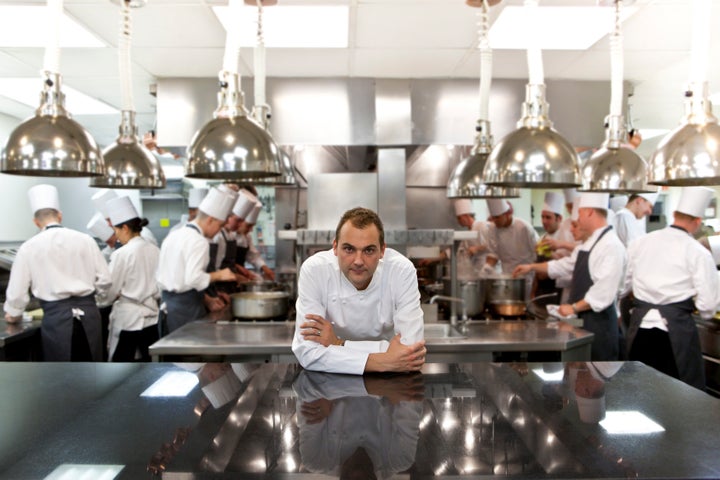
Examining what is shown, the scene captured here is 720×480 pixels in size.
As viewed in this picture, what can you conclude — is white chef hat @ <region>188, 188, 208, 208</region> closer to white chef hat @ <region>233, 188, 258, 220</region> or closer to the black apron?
white chef hat @ <region>233, 188, 258, 220</region>

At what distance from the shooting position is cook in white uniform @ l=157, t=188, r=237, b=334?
392cm

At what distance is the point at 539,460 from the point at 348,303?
1.22 metres

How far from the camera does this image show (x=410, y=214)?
6.43 meters

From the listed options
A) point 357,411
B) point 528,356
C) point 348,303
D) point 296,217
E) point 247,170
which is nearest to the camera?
point 357,411

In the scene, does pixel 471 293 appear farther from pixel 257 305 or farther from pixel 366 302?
pixel 366 302

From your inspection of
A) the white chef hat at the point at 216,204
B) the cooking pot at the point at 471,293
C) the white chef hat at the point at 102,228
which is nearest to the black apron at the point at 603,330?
the cooking pot at the point at 471,293

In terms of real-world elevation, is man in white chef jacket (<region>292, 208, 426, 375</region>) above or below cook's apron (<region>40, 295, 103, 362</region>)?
above

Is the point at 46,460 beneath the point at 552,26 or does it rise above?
beneath

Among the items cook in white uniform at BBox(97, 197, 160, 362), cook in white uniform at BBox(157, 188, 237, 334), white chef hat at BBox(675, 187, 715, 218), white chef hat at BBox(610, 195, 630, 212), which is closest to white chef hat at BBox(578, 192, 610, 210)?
white chef hat at BBox(675, 187, 715, 218)

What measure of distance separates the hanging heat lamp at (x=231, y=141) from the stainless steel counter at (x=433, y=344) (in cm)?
137

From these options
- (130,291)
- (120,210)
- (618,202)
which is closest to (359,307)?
(130,291)

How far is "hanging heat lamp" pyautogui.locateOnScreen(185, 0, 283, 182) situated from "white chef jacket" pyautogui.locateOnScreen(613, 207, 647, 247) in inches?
168

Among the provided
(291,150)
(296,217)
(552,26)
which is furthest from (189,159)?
(296,217)

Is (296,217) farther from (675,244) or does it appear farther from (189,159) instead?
(189,159)
